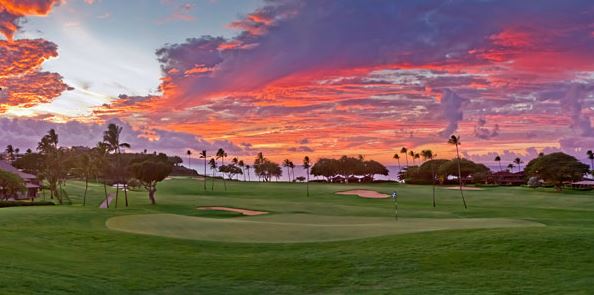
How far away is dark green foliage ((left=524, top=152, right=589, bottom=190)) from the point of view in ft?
369

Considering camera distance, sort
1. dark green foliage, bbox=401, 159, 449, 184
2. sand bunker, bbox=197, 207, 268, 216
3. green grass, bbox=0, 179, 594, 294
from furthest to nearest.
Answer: dark green foliage, bbox=401, 159, 449, 184 → sand bunker, bbox=197, 207, 268, 216 → green grass, bbox=0, 179, 594, 294

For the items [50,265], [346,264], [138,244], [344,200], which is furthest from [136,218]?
[344,200]

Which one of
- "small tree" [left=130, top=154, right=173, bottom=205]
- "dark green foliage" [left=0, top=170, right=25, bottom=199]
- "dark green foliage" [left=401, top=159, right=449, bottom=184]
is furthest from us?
"dark green foliage" [left=401, top=159, right=449, bottom=184]

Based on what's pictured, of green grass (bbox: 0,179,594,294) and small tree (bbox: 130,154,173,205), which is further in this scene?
small tree (bbox: 130,154,173,205)

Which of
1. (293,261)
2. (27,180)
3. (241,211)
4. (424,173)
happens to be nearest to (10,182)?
(27,180)

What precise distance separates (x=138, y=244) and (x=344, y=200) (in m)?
70.3

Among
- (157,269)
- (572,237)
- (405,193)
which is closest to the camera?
(157,269)

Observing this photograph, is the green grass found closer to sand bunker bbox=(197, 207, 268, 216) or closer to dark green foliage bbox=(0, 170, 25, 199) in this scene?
sand bunker bbox=(197, 207, 268, 216)

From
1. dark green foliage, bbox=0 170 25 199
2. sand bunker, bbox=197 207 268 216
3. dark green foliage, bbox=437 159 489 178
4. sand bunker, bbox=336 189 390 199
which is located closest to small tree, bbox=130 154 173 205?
sand bunker, bbox=197 207 268 216

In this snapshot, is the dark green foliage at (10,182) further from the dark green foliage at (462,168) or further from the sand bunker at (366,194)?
the dark green foliage at (462,168)

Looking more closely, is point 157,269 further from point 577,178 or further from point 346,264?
point 577,178

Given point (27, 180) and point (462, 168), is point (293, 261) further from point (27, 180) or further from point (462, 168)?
point (462, 168)

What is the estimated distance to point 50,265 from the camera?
1917cm

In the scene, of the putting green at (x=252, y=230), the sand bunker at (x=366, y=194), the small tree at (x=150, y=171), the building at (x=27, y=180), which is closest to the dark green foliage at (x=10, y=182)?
the small tree at (x=150, y=171)
